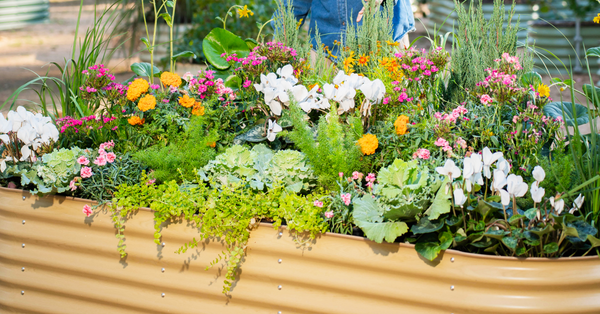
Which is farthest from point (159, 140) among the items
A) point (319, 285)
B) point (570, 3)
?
point (570, 3)

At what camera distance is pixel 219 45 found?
2328mm

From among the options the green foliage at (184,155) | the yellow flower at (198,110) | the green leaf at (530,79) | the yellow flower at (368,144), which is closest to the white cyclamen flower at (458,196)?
the yellow flower at (368,144)

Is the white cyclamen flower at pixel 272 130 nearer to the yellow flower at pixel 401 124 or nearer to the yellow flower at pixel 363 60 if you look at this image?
the yellow flower at pixel 401 124

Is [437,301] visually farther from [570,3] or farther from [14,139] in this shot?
[570,3]

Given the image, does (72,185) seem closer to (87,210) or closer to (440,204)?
(87,210)

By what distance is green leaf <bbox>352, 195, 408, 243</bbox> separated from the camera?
4.06 ft

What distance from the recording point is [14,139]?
169cm

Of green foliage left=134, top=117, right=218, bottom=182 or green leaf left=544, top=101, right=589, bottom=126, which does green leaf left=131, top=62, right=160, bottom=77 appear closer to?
green foliage left=134, top=117, right=218, bottom=182

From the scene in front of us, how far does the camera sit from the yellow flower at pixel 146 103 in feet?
5.57

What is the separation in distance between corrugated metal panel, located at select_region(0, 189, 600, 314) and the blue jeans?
135 cm

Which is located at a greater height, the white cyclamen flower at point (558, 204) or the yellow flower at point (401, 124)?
the yellow flower at point (401, 124)

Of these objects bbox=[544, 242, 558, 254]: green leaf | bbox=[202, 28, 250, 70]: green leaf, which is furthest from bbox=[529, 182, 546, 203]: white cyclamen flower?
bbox=[202, 28, 250, 70]: green leaf

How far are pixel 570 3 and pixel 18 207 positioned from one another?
7.87m

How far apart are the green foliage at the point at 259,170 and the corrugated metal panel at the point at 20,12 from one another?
9344 millimetres
